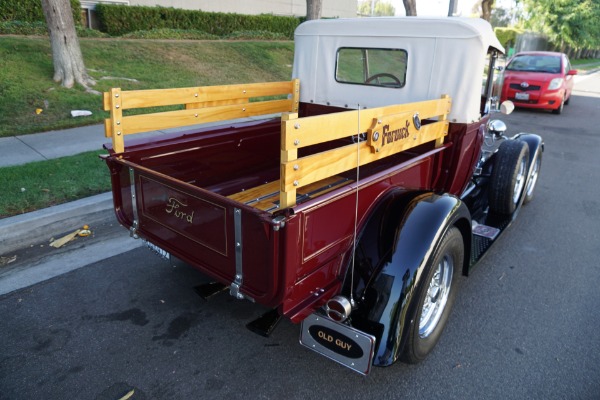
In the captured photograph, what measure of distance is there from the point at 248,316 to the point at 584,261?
10.3 ft

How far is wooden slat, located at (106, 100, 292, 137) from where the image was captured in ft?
10.3

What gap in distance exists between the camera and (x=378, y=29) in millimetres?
3787

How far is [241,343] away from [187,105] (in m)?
1.91

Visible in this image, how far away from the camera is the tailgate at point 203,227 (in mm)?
2213

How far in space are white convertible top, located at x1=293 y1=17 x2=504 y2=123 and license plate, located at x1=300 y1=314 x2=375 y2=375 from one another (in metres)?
2.15

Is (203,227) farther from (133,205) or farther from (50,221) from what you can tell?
(50,221)

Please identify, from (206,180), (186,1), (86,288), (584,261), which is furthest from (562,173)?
(186,1)

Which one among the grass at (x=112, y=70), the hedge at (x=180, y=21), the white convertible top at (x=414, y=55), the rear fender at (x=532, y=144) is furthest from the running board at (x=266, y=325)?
the hedge at (x=180, y=21)

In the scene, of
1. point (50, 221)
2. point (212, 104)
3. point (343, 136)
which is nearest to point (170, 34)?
point (50, 221)

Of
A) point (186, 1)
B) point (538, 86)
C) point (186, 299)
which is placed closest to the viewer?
point (186, 299)

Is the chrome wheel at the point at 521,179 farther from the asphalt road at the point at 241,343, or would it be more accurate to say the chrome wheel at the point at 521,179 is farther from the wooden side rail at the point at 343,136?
the wooden side rail at the point at 343,136

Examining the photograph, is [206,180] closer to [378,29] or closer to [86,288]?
[86,288]

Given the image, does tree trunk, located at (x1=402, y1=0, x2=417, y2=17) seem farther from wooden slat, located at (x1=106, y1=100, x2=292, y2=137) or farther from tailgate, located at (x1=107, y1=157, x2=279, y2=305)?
tailgate, located at (x1=107, y1=157, x2=279, y2=305)

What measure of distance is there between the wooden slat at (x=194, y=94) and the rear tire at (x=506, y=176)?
6.97ft
